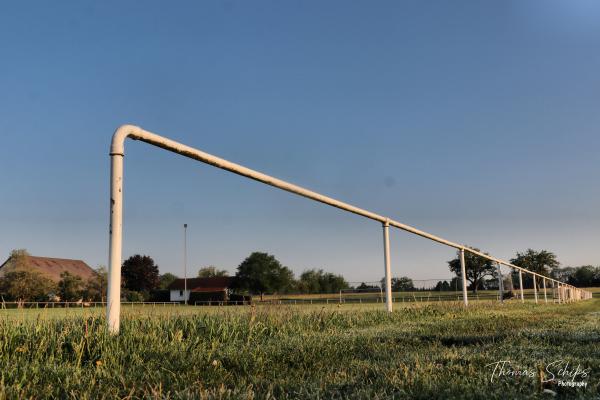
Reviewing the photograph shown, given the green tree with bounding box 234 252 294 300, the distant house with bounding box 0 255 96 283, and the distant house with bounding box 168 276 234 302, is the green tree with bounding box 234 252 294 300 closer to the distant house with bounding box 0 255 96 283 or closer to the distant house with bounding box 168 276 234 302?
the distant house with bounding box 168 276 234 302

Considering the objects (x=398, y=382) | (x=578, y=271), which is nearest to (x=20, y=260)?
(x=398, y=382)

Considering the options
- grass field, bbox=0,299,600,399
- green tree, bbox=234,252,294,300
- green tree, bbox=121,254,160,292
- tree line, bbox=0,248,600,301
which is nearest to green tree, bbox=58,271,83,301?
tree line, bbox=0,248,600,301

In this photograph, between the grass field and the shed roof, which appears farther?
the shed roof

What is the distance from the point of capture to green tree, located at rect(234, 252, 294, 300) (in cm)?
7712

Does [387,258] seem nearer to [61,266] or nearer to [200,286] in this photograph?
[61,266]

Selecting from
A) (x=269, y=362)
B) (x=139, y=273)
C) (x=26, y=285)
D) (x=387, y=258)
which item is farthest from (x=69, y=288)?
(x=269, y=362)

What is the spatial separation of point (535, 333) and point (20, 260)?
55.2m

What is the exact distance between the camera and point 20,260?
49.6 meters

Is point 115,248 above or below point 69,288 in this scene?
above

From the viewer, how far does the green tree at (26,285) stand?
139 ft

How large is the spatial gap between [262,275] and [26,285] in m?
39.4

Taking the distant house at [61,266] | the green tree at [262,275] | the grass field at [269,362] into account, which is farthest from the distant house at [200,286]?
the grass field at [269,362]

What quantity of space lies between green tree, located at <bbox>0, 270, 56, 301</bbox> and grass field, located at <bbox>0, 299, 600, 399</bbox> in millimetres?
43253

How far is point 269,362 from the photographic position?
3023 mm
